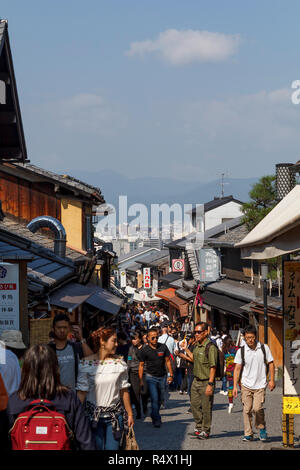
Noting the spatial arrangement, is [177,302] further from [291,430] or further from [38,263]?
[291,430]

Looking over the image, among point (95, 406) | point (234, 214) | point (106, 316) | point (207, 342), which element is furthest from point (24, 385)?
point (234, 214)

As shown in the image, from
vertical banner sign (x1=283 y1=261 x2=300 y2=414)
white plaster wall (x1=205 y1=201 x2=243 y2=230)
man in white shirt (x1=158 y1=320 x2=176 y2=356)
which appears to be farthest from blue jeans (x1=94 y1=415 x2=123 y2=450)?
white plaster wall (x1=205 y1=201 x2=243 y2=230)

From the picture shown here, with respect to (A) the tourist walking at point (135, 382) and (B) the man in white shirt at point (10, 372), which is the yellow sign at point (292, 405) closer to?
(B) the man in white shirt at point (10, 372)

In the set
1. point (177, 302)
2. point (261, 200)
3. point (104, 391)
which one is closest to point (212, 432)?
point (104, 391)

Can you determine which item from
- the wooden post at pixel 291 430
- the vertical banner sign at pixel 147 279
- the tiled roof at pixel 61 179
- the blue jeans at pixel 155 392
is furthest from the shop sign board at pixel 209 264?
the vertical banner sign at pixel 147 279

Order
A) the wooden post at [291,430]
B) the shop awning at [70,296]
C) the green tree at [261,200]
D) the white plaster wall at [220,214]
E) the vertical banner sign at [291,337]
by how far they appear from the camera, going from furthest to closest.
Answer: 1. the white plaster wall at [220,214]
2. the green tree at [261,200]
3. the shop awning at [70,296]
4. the wooden post at [291,430]
5. the vertical banner sign at [291,337]

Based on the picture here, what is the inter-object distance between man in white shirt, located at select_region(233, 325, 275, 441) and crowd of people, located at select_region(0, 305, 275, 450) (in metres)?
0.01

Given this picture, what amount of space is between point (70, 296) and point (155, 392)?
499cm

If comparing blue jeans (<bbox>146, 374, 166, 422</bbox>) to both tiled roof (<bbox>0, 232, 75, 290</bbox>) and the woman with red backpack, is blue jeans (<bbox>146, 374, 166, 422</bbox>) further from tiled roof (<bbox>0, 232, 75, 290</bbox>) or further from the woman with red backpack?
the woman with red backpack

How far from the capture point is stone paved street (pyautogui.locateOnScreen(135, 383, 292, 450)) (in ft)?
32.6

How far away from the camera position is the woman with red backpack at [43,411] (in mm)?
4758

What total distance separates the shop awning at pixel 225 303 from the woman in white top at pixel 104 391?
2398 centimetres

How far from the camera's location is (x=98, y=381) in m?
6.86
